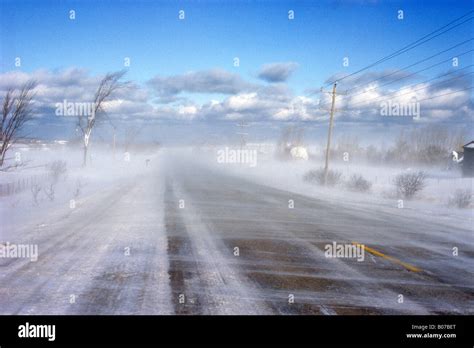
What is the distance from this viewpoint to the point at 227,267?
7.46 metres

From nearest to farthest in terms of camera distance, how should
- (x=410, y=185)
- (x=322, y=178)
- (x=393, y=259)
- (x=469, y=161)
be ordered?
(x=393, y=259) → (x=410, y=185) → (x=322, y=178) → (x=469, y=161)

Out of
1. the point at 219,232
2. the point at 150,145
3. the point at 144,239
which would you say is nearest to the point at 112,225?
the point at 144,239

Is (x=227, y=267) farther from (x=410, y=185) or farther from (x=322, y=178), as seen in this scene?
(x=322, y=178)

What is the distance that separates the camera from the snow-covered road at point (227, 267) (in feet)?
18.2

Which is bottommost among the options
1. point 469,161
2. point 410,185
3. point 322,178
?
point 322,178

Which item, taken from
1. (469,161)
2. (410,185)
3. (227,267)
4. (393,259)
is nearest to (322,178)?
(410,185)

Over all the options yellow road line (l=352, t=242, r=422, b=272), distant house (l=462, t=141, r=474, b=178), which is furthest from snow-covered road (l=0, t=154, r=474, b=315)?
distant house (l=462, t=141, r=474, b=178)

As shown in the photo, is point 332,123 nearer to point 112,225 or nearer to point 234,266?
point 112,225

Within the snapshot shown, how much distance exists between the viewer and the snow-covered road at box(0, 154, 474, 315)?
554 cm

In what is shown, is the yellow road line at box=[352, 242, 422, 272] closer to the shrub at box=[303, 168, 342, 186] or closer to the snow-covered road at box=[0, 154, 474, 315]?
the snow-covered road at box=[0, 154, 474, 315]

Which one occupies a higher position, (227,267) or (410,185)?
(410,185)

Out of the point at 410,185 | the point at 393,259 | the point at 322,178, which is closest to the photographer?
the point at 393,259

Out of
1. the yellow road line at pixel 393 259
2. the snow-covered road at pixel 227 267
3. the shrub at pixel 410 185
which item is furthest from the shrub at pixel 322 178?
the yellow road line at pixel 393 259
